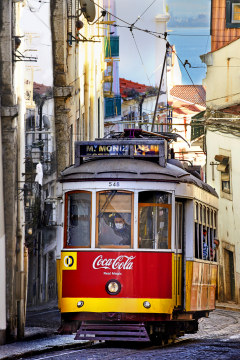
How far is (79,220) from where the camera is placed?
34.2 ft

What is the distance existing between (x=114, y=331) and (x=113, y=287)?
622 millimetres

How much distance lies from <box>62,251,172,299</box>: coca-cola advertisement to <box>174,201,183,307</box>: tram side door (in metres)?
0.31

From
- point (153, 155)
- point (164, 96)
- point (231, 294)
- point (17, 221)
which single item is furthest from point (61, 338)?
point (164, 96)

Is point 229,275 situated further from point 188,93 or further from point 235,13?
point 188,93

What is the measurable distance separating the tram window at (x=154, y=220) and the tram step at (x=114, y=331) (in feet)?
3.78

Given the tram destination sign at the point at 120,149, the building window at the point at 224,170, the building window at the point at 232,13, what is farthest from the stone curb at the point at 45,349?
the building window at the point at 232,13

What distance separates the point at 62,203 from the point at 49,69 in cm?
799

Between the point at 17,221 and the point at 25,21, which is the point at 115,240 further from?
the point at 25,21

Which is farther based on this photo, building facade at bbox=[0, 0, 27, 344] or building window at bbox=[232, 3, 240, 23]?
building window at bbox=[232, 3, 240, 23]

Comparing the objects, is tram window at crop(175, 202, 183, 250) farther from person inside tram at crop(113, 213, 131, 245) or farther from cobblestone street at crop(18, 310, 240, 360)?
cobblestone street at crop(18, 310, 240, 360)

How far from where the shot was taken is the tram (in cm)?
1011

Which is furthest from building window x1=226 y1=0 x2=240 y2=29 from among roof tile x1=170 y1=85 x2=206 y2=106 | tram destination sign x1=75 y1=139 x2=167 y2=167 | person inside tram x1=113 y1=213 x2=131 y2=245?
roof tile x1=170 y1=85 x2=206 y2=106

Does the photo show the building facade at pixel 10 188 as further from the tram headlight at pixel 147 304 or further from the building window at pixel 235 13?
the building window at pixel 235 13

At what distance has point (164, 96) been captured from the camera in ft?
155
